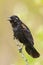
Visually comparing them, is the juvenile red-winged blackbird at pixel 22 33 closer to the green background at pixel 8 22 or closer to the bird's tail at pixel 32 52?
the bird's tail at pixel 32 52

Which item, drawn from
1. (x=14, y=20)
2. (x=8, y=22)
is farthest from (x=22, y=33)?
(x=8, y=22)

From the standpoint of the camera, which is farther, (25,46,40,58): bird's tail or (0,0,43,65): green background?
(0,0,43,65): green background

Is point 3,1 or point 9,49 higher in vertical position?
point 3,1

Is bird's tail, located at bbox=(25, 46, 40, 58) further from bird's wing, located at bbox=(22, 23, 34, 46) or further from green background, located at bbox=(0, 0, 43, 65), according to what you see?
green background, located at bbox=(0, 0, 43, 65)

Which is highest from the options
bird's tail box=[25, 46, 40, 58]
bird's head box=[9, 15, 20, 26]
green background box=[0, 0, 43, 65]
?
green background box=[0, 0, 43, 65]

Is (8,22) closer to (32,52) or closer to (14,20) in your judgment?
Answer: (14,20)

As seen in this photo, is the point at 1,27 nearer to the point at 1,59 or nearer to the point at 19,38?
the point at 1,59

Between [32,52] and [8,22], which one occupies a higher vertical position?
[8,22]

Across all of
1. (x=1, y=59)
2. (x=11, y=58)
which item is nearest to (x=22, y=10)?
(x=11, y=58)

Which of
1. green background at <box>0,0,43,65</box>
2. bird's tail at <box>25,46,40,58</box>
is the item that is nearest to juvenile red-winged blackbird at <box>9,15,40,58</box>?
bird's tail at <box>25,46,40,58</box>

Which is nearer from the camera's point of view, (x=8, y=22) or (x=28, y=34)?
(x=28, y=34)

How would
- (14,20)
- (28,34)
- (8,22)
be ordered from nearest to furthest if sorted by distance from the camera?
(28,34), (14,20), (8,22)
